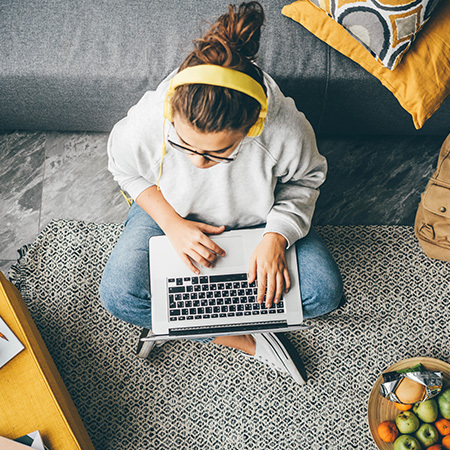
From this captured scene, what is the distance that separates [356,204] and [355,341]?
19.7 inches

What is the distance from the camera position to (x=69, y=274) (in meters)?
1.60

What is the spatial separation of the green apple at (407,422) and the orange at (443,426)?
0.20ft

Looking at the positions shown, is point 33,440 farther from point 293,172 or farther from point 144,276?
point 293,172

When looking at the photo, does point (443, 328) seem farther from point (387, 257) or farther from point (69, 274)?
point (69, 274)

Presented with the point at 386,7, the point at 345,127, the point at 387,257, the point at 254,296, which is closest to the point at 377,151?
the point at 345,127

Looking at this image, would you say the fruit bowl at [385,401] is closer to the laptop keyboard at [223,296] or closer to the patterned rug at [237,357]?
the patterned rug at [237,357]

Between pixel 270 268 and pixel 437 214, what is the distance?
2.08ft

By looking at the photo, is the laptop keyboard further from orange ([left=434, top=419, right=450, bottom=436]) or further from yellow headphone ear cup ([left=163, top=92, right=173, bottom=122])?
orange ([left=434, top=419, right=450, bottom=436])

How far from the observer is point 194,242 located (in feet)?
3.78

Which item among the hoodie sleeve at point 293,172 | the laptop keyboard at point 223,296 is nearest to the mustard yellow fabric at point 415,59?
the hoodie sleeve at point 293,172

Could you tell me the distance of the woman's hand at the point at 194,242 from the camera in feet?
3.78

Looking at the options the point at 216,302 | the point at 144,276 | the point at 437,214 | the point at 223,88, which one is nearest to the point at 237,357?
the point at 216,302

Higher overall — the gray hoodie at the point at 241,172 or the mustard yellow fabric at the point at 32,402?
→ the gray hoodie at the point at 241,172

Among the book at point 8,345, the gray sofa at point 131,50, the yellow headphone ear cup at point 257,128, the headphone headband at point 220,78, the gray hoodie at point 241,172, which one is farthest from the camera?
the gray sofa at point 131,50
